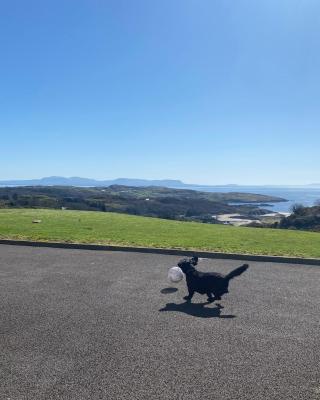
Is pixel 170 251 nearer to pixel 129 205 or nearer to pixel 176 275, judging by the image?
pixel 176 275

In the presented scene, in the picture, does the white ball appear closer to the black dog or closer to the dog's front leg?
the black dog

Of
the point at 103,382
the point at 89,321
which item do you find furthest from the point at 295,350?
the point at 89,321

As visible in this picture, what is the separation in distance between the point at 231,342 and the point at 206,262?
5953 mm

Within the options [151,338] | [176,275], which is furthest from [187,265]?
[151,338]

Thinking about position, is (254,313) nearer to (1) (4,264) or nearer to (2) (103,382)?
(2) (103,382)

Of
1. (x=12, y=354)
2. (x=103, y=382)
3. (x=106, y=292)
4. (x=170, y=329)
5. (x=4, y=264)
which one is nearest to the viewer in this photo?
(x=103, y=382)

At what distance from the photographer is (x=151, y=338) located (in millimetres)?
5875

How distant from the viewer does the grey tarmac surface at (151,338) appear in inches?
176

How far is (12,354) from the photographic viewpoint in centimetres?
527

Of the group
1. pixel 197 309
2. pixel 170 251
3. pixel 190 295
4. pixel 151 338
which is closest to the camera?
pixel 151 338

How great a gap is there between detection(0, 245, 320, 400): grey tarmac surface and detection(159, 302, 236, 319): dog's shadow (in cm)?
2

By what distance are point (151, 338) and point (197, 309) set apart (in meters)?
1.72

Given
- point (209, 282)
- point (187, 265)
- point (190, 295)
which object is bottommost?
point (190, 295)

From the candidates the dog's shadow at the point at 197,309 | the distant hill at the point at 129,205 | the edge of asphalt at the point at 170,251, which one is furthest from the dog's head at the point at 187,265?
the distant hill at the point at 129,205
